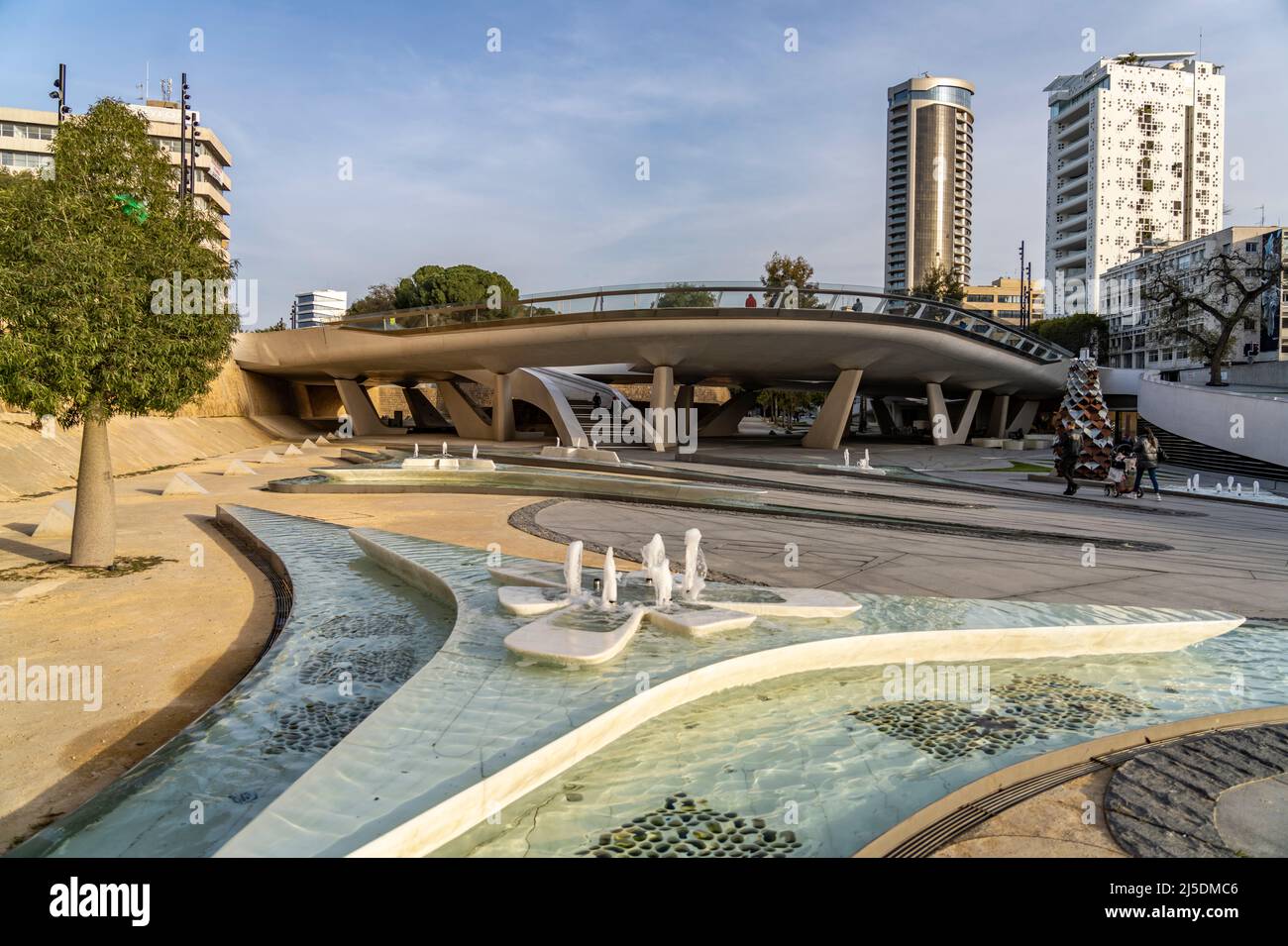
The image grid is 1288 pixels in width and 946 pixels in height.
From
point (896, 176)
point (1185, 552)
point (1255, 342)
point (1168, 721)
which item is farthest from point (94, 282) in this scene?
point (896, 176)

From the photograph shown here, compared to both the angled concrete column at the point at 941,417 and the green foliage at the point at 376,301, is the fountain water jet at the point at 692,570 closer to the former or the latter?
the angled concrete column at the point at 941,417

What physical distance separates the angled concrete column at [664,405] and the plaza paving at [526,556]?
36.5 ft

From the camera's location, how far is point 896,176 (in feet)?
458

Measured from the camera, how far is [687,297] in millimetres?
25750

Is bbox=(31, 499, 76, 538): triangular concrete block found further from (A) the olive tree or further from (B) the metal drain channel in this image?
(B) the metal drain channel

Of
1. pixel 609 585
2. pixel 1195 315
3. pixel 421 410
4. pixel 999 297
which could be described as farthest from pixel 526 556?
pixel 999 297

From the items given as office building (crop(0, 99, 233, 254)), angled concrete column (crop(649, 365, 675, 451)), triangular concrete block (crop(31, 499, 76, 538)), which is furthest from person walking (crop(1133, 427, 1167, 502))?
office building (crop(0, 99, 233, 254))

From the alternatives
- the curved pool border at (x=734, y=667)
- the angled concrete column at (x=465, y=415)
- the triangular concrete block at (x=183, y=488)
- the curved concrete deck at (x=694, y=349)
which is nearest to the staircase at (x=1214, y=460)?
the curved concrete deck at (x=694, y=349)

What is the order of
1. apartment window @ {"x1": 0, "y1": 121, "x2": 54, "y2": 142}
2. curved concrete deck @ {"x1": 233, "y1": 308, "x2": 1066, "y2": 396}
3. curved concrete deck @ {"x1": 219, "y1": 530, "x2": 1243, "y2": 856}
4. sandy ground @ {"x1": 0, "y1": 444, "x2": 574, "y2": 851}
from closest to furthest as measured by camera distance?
curved concrete deck @ {"x1": 219, "y1": 530, "x2": 1243, "y2": 856} < sandy ground @ {"x1": 0, "y1": 444, "x2": 574, "y2": 851} < curved concrete deck @ {"x1": 233, "y1": 308, "x2": 1066, "y2": 396} < apartment window @ {"x1": 0, "y1": 121, "x2": 54, "y2": 142}

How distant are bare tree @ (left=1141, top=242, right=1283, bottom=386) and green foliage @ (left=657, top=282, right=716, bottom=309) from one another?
3019cm

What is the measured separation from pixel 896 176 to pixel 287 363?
13046cm

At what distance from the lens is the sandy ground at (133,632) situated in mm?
3967

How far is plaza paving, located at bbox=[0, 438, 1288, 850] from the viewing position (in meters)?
4.54
